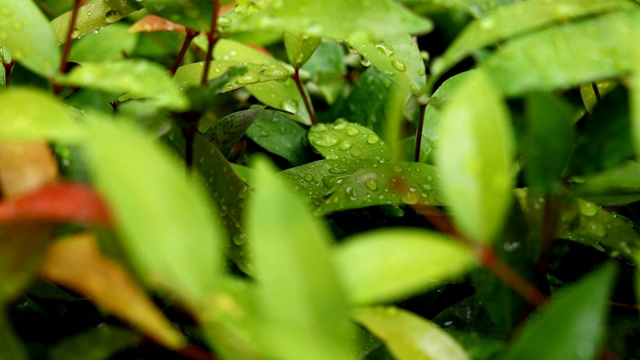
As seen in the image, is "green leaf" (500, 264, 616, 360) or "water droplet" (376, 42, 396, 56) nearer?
"green leaf" (500, 264, 616, 360)

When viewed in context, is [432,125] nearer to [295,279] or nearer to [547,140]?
[547,140]

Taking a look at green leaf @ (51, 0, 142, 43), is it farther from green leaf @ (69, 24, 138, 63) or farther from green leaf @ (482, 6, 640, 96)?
green leaf @ (482, 6, 640, 96)

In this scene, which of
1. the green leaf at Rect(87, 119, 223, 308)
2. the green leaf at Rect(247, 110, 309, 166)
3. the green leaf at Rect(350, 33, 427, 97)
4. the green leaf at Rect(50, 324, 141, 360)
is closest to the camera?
the green leaf at Rect(87, 119, 223, 308)

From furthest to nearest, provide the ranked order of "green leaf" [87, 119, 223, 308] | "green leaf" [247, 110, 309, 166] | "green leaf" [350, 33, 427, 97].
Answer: "green leaf" [247, 110, 309, 166]
"green leaf" [350, 33, 427, 97]
"green leaf" [87, 119, 223, 308]

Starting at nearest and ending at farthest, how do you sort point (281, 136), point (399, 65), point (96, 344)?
point (96, 344) → point (399, 65) → point (281, 136)

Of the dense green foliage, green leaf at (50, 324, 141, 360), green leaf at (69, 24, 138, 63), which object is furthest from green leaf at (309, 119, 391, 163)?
green leaf at (50, 324, 141, 360)

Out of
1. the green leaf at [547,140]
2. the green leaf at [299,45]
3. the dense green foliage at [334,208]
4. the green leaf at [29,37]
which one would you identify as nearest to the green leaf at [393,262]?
the dense green foliage at [334,208]

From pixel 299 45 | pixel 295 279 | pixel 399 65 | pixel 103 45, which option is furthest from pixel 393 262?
pixel 103 45
